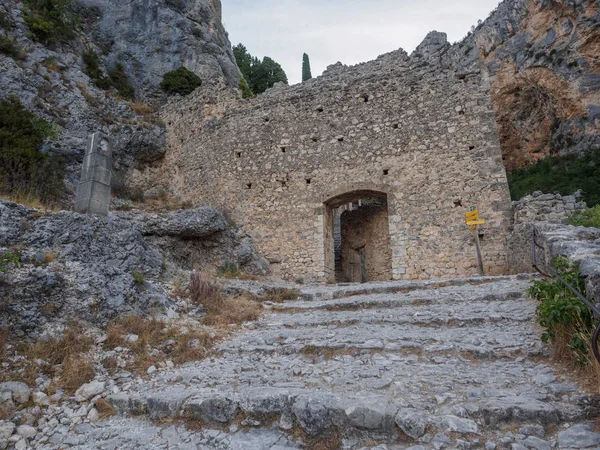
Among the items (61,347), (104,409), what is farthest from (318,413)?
(61,347)

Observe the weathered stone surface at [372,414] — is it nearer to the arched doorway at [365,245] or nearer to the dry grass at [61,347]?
the dry grass at [61,347]

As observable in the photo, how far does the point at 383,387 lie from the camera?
117 inches

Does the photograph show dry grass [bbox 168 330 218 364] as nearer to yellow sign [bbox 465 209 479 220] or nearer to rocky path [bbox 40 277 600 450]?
rocky path [bbox 40 277 600 450]

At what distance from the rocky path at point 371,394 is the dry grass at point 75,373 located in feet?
1.34

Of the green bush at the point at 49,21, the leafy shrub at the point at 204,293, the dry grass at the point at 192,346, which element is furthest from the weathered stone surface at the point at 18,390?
the green bush at the point at 49,21

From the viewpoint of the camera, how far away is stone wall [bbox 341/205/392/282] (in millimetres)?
14695

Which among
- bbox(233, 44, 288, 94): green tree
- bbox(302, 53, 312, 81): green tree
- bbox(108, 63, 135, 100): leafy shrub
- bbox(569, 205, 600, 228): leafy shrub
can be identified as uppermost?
bbox(302, 53, 312, 81): green tree

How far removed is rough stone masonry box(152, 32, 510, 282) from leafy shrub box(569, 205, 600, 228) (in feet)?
5.10

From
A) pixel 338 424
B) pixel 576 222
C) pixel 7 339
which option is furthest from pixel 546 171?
pixel 7 339

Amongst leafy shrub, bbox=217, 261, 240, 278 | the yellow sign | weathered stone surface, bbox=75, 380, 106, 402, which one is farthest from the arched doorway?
weathered stone surface, bbox=75, 380, 106, 402

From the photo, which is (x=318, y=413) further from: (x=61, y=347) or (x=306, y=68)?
(x=306, y=68)

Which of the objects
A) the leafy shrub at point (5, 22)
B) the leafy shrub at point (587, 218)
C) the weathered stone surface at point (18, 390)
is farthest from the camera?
the leafy shrub at point (5, 22)

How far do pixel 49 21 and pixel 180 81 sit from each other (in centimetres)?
555

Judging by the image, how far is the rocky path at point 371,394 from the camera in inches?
92.2
